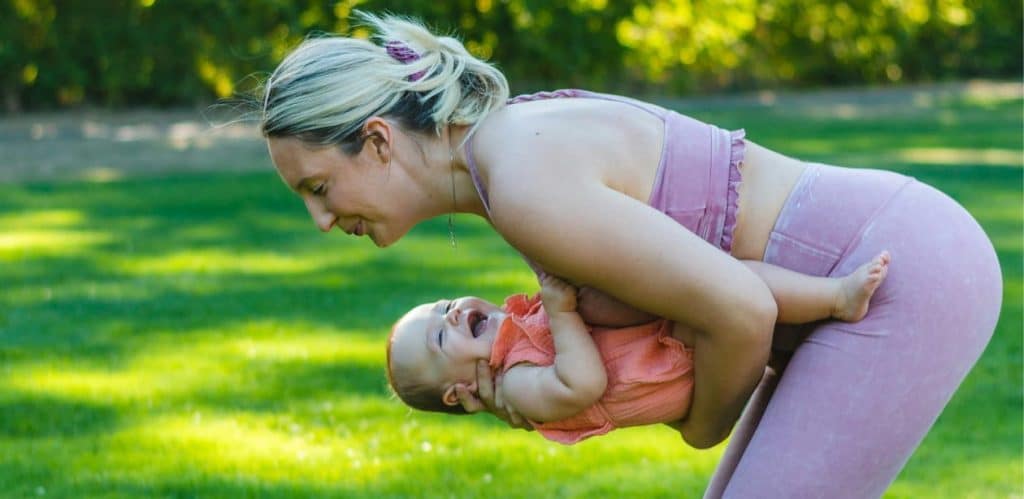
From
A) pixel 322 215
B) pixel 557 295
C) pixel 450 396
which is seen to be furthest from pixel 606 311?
pixel 322 215

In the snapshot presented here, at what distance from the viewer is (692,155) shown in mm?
2836

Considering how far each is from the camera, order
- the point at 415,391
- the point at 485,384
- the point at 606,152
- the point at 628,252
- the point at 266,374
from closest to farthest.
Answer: the point at 628,252
the point at 606,152
the point at 485,384
the point at 415,391
the point at 266,374

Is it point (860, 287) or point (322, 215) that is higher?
point (860, 287)

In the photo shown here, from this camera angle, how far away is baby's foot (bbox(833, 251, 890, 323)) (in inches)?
106

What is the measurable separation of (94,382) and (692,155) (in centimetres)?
346

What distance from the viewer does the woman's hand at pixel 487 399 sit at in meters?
3.09

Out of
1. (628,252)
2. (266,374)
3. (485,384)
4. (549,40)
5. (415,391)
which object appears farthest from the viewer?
(549,40)

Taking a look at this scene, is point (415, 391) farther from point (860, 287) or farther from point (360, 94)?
point (860, 287)

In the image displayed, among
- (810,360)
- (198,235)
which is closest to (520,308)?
(810,360)

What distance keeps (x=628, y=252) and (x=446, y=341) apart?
0.67 metres

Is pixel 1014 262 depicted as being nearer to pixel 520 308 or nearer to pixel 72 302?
pixel 72 302

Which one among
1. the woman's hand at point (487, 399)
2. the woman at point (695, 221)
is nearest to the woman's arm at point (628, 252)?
the woman at point (695, 221)

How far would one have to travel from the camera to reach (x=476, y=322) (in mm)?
3244

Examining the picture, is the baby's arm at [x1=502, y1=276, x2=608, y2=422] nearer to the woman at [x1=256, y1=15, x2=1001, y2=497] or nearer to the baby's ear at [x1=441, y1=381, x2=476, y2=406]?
the woman at [x1=256, y1=15, x2=1001, y2=497]
